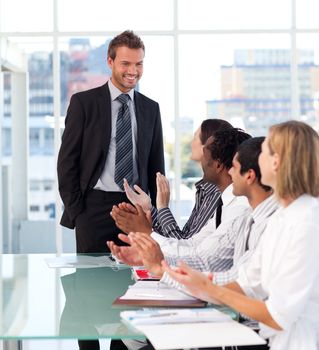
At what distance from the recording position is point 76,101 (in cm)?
471

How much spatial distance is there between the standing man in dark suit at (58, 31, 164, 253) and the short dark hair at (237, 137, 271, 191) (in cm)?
160

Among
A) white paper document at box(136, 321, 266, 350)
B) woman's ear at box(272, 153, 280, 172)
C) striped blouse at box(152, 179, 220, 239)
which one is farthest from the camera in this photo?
striped blouse at box(152, 179, 220, 239)

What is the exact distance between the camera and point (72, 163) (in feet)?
15.1

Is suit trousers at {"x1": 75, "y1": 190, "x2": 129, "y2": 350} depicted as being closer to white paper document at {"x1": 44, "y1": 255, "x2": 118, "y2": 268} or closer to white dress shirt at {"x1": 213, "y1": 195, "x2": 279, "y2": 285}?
white paper document at {"x1": 44, "y1": 255, "x2": 118, "y2": 268}

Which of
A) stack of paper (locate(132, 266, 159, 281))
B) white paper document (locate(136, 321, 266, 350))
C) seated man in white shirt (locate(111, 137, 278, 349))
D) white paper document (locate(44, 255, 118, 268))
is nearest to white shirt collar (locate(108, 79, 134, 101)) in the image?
white paper document (locate(44, 255, 118, 268))

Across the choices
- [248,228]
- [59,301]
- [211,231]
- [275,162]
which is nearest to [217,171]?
[211,231]

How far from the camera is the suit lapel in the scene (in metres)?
4.61

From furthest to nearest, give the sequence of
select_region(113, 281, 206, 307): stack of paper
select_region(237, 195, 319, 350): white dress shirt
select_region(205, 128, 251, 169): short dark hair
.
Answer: select_region(205, 128, 251, 169): short dark hair
select_region(113, 281, 206, 307): stack of paper
select_region(237, 195, 319, 350): white dress shirt

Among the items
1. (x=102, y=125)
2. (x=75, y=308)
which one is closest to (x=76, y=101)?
(x=102, y=125)

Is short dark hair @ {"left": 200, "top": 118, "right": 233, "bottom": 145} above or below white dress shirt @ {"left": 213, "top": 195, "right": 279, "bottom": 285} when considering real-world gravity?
above

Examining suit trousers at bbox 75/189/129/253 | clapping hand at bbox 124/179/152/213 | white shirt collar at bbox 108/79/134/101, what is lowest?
suit trousers at bbox 75/189/129/253

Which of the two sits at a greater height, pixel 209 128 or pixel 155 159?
pixel 209 128

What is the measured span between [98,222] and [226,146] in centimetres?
121

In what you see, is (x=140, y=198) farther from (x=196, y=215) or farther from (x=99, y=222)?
(x=99, y=222)
